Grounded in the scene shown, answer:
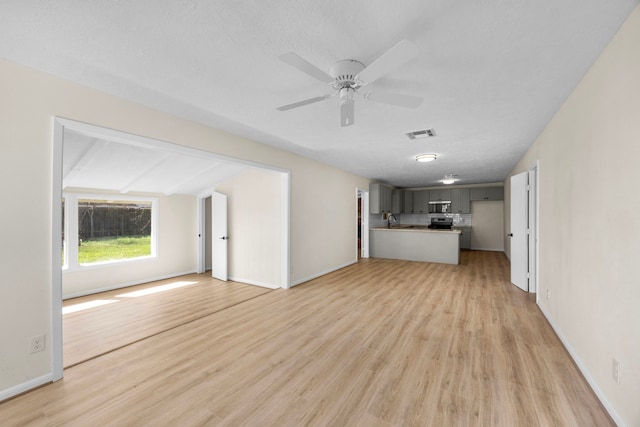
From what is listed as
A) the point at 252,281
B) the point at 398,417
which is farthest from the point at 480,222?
the point at 398,417

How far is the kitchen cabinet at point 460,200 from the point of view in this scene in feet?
28.8

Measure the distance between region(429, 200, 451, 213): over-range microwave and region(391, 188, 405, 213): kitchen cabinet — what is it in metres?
1.01

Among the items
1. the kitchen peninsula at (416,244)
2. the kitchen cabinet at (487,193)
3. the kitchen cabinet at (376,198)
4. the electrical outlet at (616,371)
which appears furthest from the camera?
the kitchen cabinet at (487,193)

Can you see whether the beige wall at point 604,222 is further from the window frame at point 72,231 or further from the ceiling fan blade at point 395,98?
the window frame at point 72,231

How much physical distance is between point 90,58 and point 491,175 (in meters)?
8.01

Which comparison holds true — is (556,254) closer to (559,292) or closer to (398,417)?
(559,292)

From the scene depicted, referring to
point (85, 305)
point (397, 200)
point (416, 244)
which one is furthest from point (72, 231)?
point (397, 200)

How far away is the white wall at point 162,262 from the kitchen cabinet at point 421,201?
7.41 metres

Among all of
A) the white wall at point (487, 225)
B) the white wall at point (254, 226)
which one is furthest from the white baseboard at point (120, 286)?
the white wall at point (487, 225)

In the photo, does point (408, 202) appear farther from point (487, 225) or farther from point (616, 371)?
point (616, 371)

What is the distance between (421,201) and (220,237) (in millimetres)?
7228

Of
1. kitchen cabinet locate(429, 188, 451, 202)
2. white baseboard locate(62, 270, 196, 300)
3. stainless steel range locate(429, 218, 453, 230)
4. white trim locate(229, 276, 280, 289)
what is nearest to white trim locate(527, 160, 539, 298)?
stainless steel range locate(429, 218, 453, 230)

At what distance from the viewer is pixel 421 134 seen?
354 centimetres

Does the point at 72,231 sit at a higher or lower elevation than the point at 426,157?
lower
